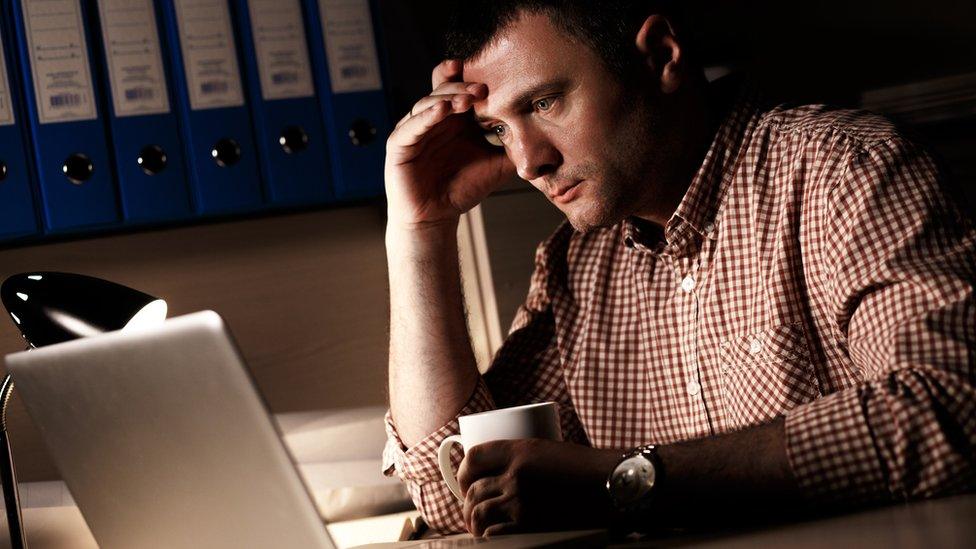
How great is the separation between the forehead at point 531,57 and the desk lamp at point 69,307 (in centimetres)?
58

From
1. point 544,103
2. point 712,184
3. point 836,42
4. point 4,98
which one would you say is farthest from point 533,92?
point 836,42

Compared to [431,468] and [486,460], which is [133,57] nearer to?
[431,468]

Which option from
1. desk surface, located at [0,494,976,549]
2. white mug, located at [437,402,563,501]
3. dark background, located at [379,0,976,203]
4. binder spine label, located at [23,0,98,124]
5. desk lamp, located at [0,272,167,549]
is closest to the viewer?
desk surface, located at [0,494,976,549]

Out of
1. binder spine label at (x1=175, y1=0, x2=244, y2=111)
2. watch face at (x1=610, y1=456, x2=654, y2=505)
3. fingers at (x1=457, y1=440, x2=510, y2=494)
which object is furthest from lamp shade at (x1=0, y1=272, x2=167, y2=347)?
binder spine label at (x1=175, y1=0, x2=244, y2=111)

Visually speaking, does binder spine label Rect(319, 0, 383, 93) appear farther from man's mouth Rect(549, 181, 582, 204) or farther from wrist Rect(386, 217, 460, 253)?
man's mouth Rect(549, 181, 582, 204)

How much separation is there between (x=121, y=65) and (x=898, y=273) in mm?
1034

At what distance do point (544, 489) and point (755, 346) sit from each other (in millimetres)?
420

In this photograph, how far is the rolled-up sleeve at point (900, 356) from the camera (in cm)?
96

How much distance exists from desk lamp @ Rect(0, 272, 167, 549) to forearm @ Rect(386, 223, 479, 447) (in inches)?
21.0

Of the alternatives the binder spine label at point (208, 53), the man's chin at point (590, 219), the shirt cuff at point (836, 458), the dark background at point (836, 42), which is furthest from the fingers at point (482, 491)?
the dark background at point (836, 42)

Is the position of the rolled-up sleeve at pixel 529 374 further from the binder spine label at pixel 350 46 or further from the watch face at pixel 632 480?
the watch face at pixel 632 480

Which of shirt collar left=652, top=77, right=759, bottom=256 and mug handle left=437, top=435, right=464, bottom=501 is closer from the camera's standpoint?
mug handle left=437, top=435, right=464, bottom=501

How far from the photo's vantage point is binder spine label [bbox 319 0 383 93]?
1645 mm

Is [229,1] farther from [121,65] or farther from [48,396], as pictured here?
[48,396]
